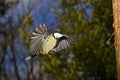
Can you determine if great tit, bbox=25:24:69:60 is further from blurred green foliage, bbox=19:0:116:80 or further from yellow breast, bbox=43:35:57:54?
blurred green foliage, bbox=19:0:116:80

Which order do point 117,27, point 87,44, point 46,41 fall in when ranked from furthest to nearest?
point 87,44 < point 117,27 < point 46,41

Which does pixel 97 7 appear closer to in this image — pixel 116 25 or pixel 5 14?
pixel 116 25

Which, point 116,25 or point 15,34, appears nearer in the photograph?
point 116,25

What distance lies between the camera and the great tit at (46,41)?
2.30m

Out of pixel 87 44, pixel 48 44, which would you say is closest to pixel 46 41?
pixel 48 44

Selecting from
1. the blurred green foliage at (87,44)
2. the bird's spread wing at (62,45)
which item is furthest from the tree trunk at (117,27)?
the blurred green foliage at (87,44)

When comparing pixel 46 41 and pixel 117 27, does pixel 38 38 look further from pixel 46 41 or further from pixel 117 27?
pixel 117 27

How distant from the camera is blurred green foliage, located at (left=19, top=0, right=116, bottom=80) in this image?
512cm

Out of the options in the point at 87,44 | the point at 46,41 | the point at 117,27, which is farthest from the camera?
the point at 87,44

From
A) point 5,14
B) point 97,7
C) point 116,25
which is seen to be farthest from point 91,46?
point 5,14

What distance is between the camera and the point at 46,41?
7.57 feet

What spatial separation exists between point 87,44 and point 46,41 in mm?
2834

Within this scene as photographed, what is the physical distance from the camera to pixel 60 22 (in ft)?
18.0

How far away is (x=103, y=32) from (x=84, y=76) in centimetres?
66
